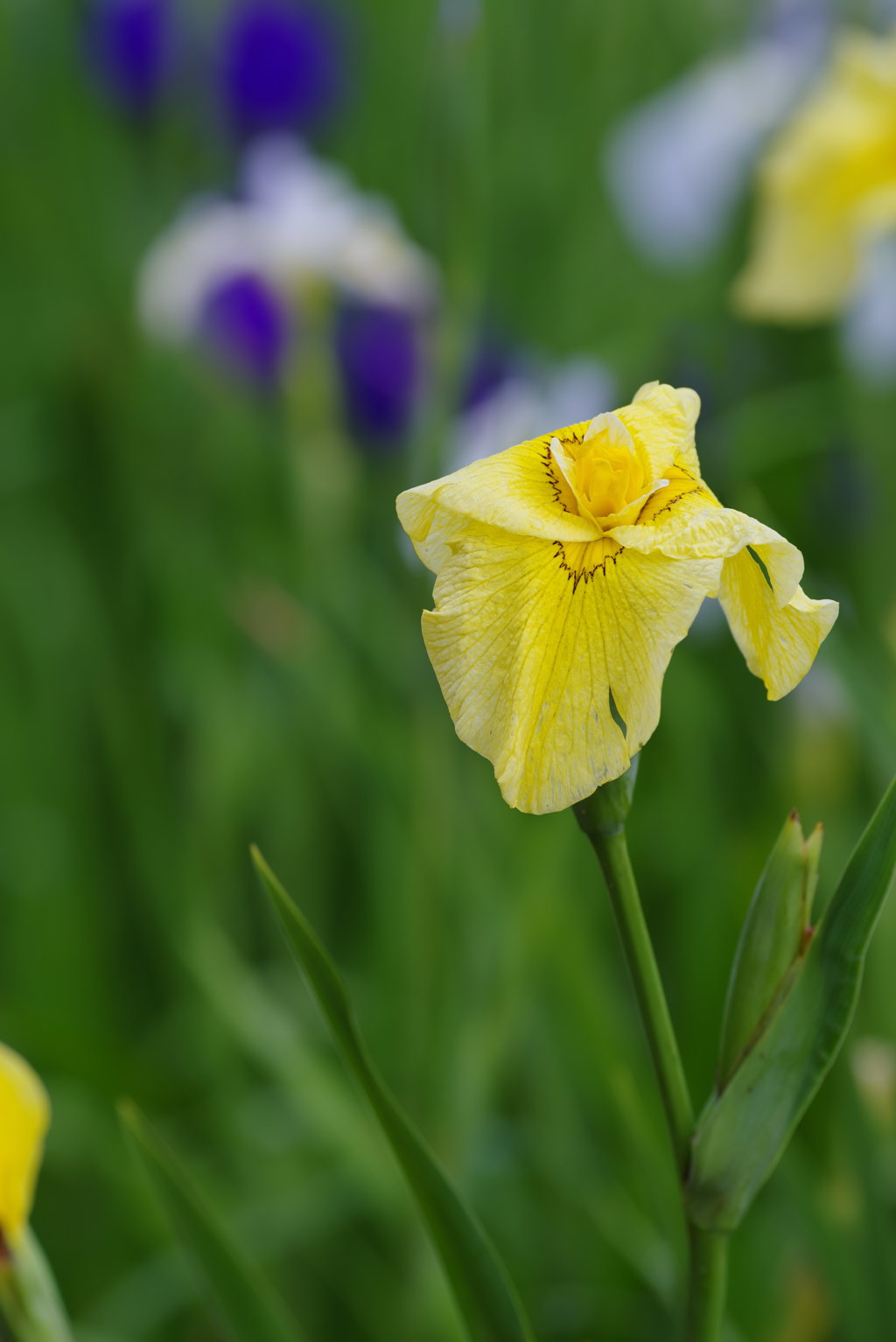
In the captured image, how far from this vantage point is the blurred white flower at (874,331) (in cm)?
99

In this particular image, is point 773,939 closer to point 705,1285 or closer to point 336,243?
point 705,1285

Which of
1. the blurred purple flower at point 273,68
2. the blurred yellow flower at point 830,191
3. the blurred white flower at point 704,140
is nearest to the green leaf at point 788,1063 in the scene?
the blurred yellow flower at point 830,191

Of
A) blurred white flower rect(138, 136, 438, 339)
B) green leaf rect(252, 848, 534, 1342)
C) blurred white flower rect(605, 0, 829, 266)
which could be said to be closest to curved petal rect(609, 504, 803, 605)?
green leaf rect(252, 848, 534, 1342)

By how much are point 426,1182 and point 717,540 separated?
0.15 metres

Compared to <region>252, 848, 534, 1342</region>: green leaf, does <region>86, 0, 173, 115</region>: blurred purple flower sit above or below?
above

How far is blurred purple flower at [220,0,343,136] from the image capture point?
4.89 ft

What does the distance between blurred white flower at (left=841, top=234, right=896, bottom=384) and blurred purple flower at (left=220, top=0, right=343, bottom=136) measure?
0.75m

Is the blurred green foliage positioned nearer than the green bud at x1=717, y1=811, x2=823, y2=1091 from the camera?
No

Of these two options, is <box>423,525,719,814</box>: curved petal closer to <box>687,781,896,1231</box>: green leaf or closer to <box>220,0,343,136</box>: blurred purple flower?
<box>687,781,896,1231</box>: green leaf

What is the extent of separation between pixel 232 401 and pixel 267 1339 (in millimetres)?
1187

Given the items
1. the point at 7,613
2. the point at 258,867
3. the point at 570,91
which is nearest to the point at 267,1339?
the point at 258,867

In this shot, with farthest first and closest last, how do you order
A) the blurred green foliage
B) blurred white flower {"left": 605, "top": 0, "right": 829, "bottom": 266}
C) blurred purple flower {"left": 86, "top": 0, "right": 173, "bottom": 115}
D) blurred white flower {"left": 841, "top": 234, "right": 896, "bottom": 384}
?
blurred purple flower {"left": 86, "top": 0, "right": 173, "bottom": 115} < blurred white flower {"left": 605, "top": 0, "right": 829, "bottom": 266} < blurred white flower {"left": 841, "top": 234, "right": 896, "bottom": 384} < the blurred green foliage

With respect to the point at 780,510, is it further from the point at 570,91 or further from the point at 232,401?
the point at 570,91

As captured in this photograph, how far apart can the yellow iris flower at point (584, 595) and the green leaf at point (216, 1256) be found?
0.13m
